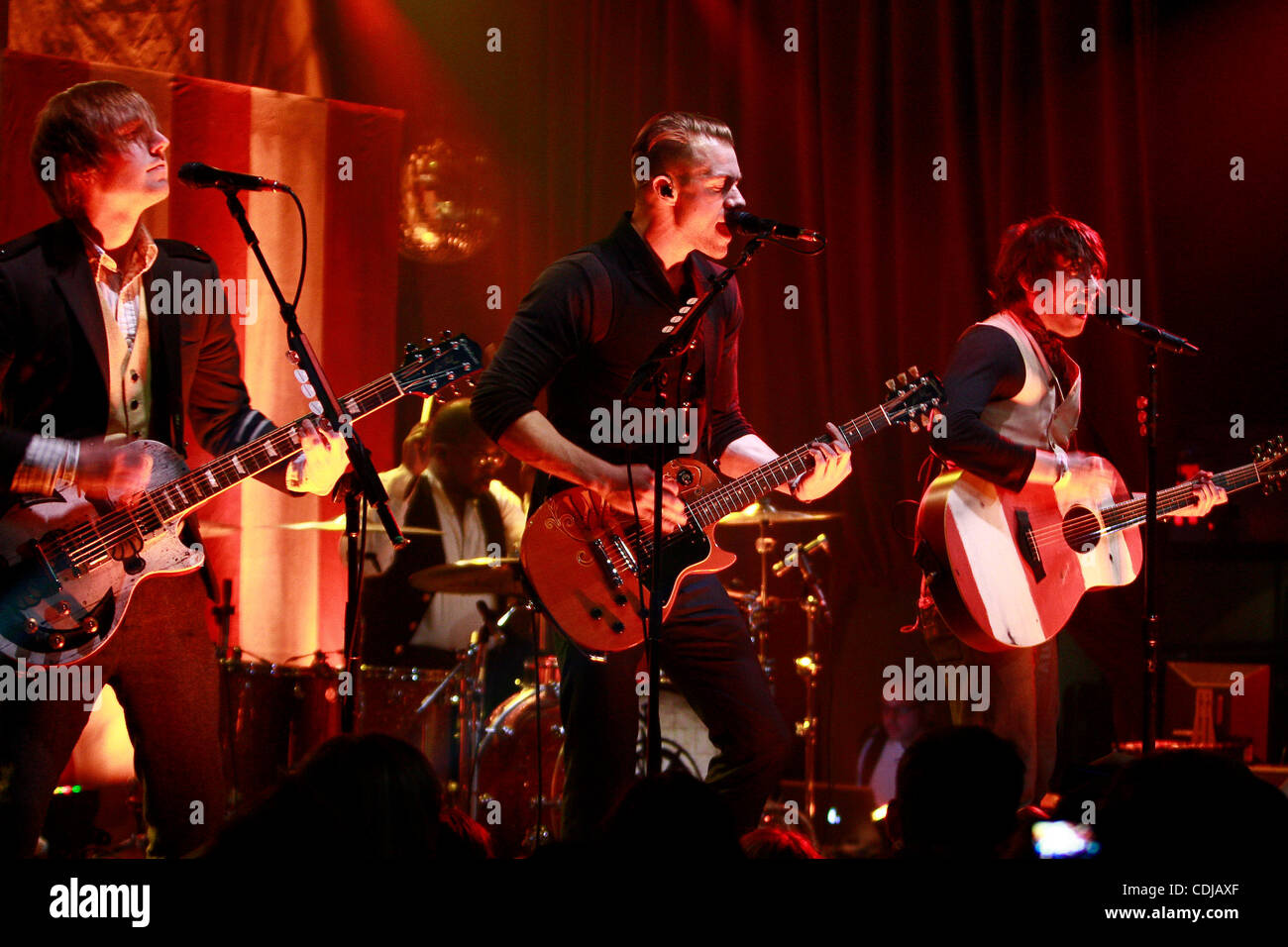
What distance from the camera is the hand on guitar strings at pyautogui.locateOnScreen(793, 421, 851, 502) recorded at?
12.8 feet

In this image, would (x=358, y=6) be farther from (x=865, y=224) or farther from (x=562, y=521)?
(x=562, y=521)

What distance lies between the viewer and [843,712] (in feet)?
22.9

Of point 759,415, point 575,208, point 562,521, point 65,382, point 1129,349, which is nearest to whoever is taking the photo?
point 65,382

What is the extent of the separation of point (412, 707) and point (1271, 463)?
4.08 metres

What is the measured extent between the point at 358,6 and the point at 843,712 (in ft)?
17.0

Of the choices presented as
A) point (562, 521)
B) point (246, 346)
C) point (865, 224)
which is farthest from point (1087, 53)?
point (246, 346)

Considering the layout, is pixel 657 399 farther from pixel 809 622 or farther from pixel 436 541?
pixel 436 541

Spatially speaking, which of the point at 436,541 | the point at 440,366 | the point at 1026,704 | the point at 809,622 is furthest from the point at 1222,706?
the point at 440,366

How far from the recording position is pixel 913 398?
13.9ft

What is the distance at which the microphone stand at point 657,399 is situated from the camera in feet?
10.3

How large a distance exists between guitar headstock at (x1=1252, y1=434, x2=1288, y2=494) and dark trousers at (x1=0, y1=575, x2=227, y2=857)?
431cm

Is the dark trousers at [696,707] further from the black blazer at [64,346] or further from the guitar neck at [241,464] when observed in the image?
the black blazer at [64,346]

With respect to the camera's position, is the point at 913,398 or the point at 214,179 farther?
the point at 913,398

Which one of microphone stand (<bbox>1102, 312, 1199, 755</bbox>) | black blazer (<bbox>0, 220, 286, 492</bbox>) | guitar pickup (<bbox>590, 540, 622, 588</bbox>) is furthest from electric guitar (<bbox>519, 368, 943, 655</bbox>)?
microphone stand (<bbox>1102, 312, 1199, 755</bbox>)
